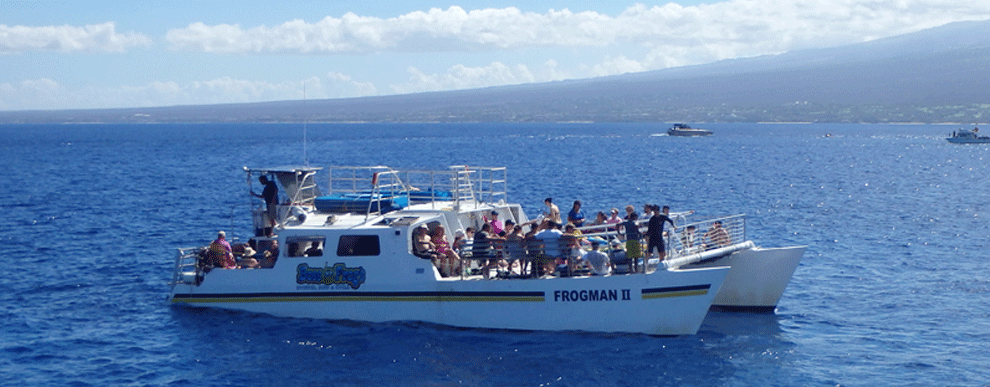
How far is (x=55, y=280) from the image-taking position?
92.5 feet

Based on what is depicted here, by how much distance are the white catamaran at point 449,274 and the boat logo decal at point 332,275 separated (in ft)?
0.09

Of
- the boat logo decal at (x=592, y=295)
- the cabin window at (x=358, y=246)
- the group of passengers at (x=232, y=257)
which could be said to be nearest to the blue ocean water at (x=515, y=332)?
the boat logo decal at (x=592, y=295)

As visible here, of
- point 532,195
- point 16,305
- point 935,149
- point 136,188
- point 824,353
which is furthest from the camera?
point 935,149

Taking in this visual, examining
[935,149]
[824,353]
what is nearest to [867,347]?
[824,353]

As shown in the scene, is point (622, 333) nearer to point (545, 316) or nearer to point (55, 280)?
point (545, 316)

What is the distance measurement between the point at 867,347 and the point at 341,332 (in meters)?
11.3

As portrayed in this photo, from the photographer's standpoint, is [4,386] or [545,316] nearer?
[4,386]

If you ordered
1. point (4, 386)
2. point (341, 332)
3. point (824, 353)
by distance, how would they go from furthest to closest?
point (341, 332) → point (824, 353) → point (4, 386)

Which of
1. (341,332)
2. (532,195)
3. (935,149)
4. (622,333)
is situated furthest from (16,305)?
(935,149)

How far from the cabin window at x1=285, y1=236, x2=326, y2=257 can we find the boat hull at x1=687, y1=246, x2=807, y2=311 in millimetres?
8612

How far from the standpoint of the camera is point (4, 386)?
1870 cm

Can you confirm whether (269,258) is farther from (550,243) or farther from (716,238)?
(716,238)

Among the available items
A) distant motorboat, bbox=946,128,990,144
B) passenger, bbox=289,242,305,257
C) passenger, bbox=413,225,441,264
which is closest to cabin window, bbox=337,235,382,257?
passenger, bbox=413,225,441,264

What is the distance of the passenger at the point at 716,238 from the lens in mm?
22969
